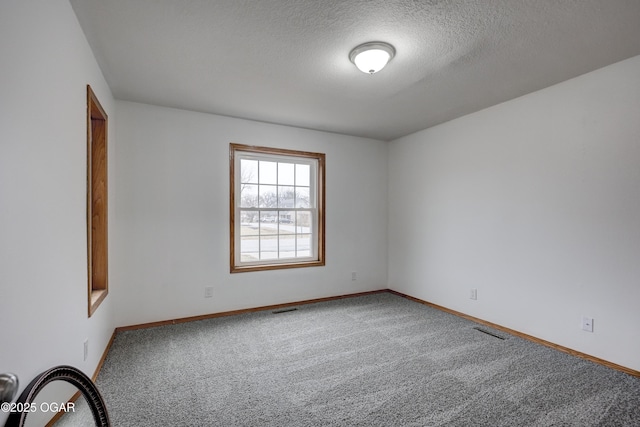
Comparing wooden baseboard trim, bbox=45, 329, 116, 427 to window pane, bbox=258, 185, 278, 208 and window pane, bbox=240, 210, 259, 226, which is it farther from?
window pane, bbox=258, 185, 278, 208

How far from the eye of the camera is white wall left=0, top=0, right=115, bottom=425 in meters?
1.21

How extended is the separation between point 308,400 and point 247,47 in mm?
2517

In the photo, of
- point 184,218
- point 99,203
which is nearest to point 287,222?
point 184,218

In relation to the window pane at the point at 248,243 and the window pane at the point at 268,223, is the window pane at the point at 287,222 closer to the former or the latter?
the window pane at the point at 268,223

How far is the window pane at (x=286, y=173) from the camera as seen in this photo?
427 cm

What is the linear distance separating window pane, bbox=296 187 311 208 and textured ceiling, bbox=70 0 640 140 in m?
1.32

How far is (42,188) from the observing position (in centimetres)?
149

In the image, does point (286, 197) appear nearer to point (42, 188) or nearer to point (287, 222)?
point (287, 222)

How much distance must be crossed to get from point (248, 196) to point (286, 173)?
0.64 m

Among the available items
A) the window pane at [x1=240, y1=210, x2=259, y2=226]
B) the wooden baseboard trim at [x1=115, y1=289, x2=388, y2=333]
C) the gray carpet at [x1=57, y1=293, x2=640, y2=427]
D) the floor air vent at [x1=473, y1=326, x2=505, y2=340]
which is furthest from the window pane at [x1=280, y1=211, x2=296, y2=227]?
the floor air vent at [x1=473, y1=326, x2=505, y2=340]

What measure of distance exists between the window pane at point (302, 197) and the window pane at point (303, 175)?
0.28ft

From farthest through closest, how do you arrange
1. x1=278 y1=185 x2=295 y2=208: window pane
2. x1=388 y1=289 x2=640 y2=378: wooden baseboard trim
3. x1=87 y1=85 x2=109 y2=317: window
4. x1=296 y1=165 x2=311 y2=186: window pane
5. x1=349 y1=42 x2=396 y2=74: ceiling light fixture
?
1. x1=296 y1=165 x2=311 y2=186: window pane
2. x1=278 y1=185 x2=295 y2=208: window pane
3. x1=87 y1=85 x2=109 y2=317: window
4. x1=388 y1=289 x2=640 y2=378: wooden baseboard trim
5. x1=349 y1=42 x2=396 y2=74: ceiling light fixture

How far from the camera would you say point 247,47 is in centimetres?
226

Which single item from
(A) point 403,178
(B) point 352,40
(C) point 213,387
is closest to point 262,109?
(B) point 352,40
